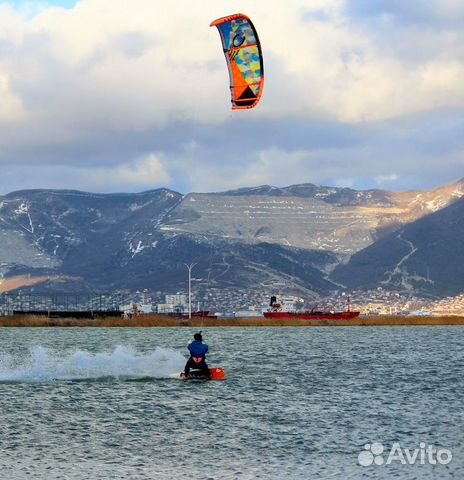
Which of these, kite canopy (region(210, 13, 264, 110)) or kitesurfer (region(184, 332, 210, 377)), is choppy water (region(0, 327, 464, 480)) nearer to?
kitesurfer (region(184, 332, 210, 377))

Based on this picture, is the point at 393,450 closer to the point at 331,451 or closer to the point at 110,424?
the point at 331,451

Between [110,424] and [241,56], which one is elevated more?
[241,56]

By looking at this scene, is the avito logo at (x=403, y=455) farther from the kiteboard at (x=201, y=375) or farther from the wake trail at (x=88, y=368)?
the wake trail at (x=88, y=368)

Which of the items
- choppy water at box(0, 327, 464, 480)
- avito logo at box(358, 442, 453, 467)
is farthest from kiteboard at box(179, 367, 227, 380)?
avito logo at box(358, 442, 453, 467)

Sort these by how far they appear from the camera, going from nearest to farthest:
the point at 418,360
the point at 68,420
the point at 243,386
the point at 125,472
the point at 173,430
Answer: the point at 125,472
the point at 173,430
the point at 68,420
the point at 243,386
the point at 418,360

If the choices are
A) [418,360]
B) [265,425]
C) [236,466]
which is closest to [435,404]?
[265,425]

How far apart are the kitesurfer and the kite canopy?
1709cm

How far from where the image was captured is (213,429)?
196 feet

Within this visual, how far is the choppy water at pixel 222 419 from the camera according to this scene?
160 ft

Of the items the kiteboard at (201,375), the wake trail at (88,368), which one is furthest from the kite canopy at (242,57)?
the wake trail at (88,368)

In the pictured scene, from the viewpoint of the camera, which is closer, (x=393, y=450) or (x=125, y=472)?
(x=125, y=472)

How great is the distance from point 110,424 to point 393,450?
54.8ft

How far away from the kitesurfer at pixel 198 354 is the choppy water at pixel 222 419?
4.63 feet

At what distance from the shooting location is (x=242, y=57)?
8244 cm
